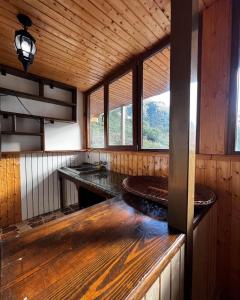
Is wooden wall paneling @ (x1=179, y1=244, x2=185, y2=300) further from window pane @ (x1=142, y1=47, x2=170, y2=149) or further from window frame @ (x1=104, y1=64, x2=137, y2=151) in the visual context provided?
window frame @ (x1=104, y1=64, x2=137, y2=151)

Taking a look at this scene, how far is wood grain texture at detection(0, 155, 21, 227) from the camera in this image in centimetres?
237

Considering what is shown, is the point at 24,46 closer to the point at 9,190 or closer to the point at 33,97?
the point at 33,97

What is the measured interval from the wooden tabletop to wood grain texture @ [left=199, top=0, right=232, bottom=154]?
3.06 ft

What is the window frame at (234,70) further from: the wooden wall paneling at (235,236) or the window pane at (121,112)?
the window pane at (121,112)

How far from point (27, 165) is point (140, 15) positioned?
2601mm

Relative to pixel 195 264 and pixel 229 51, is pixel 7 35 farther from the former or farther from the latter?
pixel 195 264

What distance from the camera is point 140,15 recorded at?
1575 mm

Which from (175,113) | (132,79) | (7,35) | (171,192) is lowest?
(171,192)

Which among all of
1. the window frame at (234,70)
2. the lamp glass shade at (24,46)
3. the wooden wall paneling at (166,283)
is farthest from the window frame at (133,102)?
the wooden wall paneling at (166,283)

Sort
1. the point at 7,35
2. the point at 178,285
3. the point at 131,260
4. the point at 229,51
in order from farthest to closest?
the point at 7,35 → the point at 229,51 → the point at 178,285 → the point at 131,260

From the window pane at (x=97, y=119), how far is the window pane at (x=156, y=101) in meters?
1.10

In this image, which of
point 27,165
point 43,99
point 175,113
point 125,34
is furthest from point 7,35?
point 175,113

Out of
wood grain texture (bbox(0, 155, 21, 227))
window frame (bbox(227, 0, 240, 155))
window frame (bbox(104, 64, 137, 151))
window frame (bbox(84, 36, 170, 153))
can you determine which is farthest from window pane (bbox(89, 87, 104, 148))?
window frame (bbox(227, 0, 240, 155))

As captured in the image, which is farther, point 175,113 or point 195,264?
point 195,264
